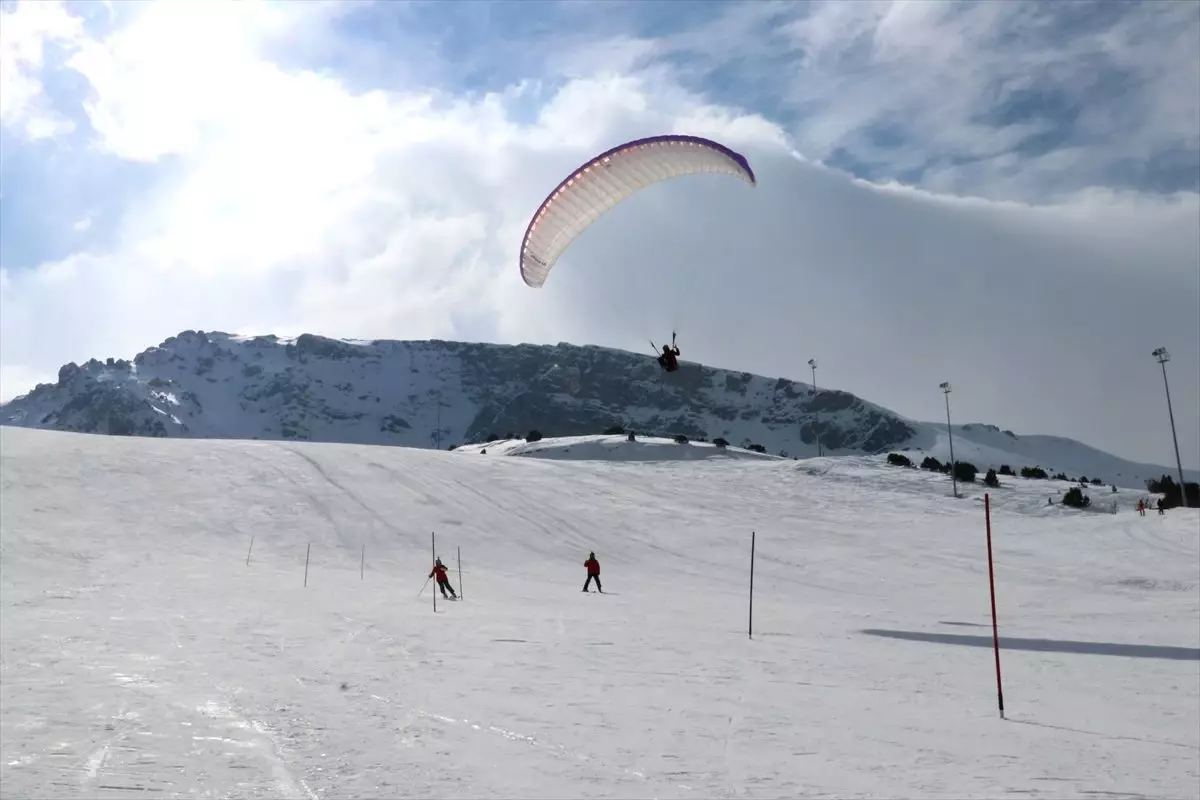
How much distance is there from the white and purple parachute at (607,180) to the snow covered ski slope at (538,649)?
309 inches

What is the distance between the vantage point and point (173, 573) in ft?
65.9

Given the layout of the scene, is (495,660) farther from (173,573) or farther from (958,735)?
(173,573)

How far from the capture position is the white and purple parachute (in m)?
18.8

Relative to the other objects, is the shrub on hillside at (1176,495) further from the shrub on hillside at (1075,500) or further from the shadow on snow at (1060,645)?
the shadow on snow at (1060,645)

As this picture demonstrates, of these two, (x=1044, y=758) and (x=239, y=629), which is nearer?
(x=1044, y=758)

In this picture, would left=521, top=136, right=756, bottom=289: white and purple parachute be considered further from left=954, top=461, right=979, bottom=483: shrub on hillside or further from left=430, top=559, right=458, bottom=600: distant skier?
left=954, top=461, right=979, bottom=483: shrub on hillside

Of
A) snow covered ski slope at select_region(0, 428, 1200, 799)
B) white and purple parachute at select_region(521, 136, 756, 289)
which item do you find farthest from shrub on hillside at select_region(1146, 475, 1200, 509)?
white and purple parachute at select_region(521, 136, 756, 289)

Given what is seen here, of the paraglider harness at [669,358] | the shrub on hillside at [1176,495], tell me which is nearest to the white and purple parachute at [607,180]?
the paraglider harness at [669,358]

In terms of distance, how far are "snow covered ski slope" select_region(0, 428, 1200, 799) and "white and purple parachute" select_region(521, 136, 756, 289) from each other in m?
7.84

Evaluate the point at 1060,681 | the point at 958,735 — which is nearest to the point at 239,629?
the point at 958,735

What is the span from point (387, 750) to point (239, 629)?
692cm

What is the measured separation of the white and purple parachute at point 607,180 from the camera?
1883 centimetres

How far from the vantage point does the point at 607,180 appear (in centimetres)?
1936

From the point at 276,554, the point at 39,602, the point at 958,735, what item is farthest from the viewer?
the point at 276,554
